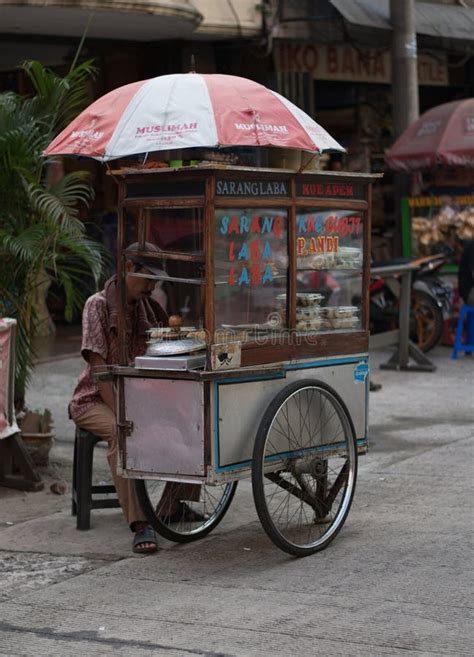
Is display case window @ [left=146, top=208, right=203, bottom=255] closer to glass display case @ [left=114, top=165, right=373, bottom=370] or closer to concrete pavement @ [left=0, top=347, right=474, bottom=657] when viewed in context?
glass display case @ [left=114, top=165, right=373, bottom=370]

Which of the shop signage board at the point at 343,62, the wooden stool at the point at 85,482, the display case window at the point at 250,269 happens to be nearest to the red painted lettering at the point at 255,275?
the display case window at the point at 250,269

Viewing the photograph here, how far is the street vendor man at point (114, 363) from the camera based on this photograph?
6320 millimetres

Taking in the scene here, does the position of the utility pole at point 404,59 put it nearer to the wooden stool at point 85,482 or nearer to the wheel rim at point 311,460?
the wheel rim at point 311,460

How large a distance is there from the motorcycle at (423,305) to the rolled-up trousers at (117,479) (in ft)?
20.8

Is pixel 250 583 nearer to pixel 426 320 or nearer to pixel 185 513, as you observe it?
pixel 185 513

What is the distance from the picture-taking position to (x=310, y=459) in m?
6.18

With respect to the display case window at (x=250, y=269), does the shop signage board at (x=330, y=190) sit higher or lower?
higher

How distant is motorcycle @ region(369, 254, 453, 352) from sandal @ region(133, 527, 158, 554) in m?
6.66

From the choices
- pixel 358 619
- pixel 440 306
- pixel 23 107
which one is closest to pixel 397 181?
pixel 440 306

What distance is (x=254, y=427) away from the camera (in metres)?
5.87

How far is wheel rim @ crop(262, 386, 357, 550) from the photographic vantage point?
19.7 ft

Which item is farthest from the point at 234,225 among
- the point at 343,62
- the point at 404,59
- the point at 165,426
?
the point at 343,62

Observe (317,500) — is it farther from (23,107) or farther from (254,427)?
(23,107)

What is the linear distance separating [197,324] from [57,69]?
26.8 ft
